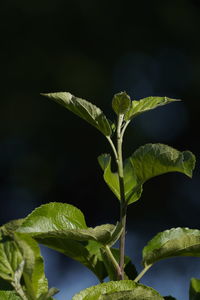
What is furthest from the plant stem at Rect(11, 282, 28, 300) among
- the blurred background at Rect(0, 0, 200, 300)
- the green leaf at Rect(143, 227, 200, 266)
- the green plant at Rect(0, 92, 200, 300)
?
the blurred background at Rect(0, 0, 200, 300)

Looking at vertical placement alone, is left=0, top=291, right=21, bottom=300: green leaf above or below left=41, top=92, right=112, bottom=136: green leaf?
below

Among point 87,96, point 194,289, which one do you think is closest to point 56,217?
point 194,289

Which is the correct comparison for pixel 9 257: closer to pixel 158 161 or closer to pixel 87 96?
pixel 158 161

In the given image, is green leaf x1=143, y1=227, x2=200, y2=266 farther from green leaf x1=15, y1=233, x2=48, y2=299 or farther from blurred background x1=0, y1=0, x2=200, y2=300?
blurred background x1=0, y1=0, x2=200, y2=300

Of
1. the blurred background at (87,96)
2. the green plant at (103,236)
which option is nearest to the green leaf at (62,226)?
the green plant at (103,236)

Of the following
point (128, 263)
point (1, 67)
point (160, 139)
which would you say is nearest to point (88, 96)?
point (160, 139)

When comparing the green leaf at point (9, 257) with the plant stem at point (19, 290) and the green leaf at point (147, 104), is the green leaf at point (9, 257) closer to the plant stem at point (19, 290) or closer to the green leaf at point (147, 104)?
the plant stem at point (19, 290)
